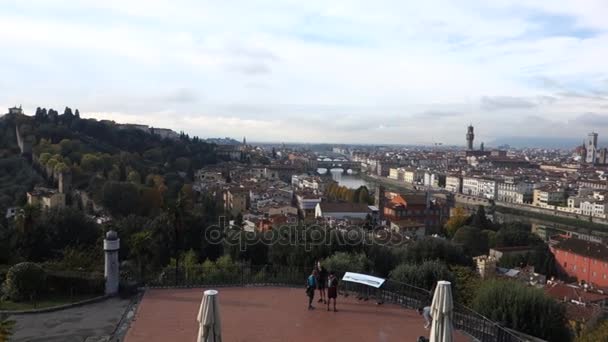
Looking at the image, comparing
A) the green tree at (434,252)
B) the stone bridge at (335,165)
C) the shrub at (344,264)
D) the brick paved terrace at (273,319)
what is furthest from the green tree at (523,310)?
the stone bridge at (335,165)

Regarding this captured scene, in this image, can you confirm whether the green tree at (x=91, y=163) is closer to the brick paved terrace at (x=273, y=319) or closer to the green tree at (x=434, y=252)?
the green tree at (x=434, y=252)

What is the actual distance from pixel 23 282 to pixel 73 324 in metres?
1.58

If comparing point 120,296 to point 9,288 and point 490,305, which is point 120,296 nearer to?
point 9,288

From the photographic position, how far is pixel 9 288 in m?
8.06

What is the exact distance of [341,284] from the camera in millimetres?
9086

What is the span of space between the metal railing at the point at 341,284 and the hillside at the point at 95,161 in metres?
20.1

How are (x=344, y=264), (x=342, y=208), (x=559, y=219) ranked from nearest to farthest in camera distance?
(x=344, y=264), (x=342, y=208), (x=559, y=219)

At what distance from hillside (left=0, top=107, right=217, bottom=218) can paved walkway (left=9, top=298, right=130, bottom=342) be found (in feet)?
68.5

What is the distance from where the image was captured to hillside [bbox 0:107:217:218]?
32094 mm

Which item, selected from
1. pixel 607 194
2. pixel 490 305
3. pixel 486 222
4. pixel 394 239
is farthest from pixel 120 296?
pixel 607 194

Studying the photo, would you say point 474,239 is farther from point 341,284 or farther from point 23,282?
point 23,282

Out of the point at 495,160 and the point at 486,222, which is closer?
the point at 486,222

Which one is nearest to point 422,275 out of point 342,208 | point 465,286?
point 465,286

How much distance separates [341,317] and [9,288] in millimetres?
5280
